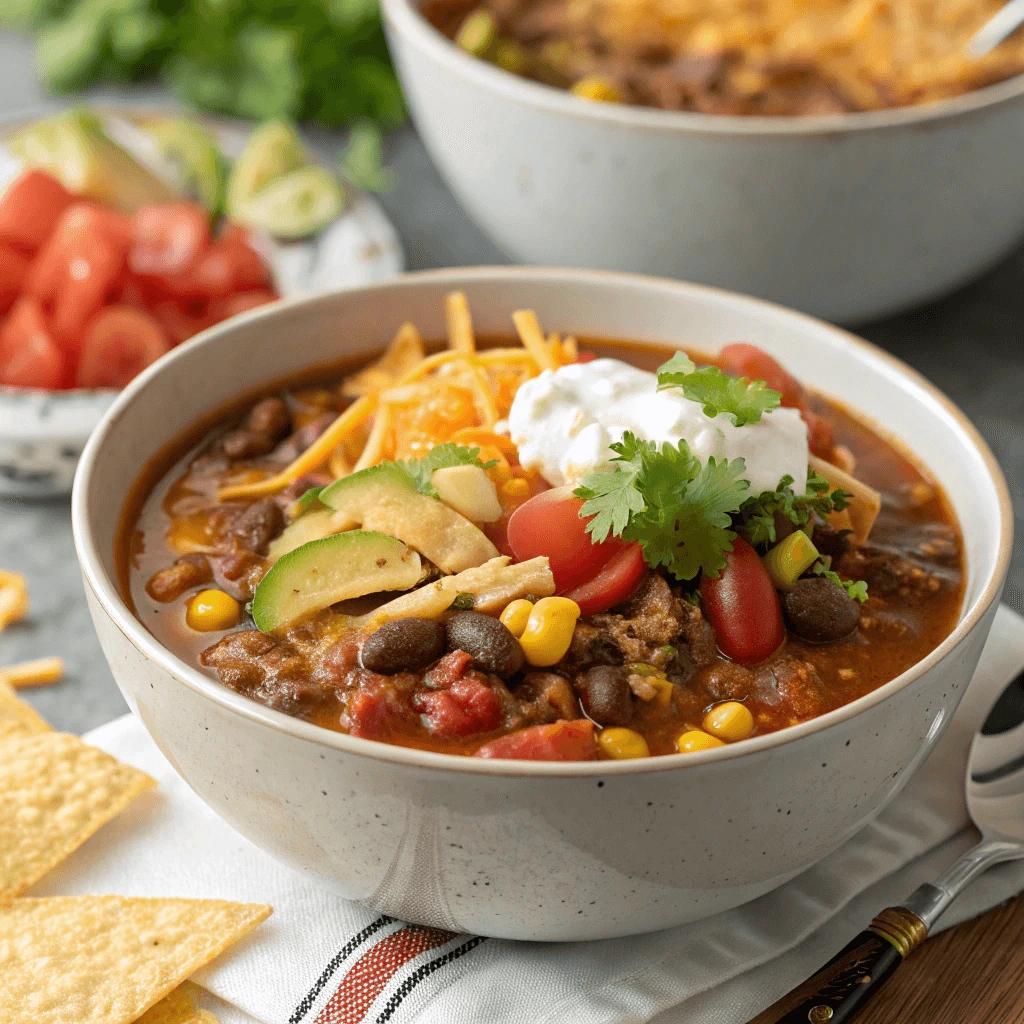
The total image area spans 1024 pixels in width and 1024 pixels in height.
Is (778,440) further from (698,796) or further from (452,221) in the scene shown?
(452,221)

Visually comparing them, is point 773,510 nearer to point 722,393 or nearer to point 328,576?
point 722,393

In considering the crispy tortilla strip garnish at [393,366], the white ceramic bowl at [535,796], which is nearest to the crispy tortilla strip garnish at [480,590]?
the white ceramic bowl at [535,796]

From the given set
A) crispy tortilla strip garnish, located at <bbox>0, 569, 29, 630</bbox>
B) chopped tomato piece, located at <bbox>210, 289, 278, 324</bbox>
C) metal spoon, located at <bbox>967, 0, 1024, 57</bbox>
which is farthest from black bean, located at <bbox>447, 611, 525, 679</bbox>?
metal spoon, located at <bbox>967, 0, 1024, 57</bbox>

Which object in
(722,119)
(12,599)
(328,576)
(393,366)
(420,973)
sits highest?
(722,119)

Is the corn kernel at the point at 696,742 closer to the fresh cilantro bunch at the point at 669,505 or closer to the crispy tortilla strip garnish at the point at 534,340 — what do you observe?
the fresh cilantro bunch at the point at 669,505

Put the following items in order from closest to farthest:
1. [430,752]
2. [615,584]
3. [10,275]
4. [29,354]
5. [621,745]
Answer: [430,752], [621,745], [615,584], [29,354], [10,275]

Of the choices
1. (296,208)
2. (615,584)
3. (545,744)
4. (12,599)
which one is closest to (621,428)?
(615,584)

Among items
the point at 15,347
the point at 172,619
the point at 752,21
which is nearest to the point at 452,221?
the point at 752,21
